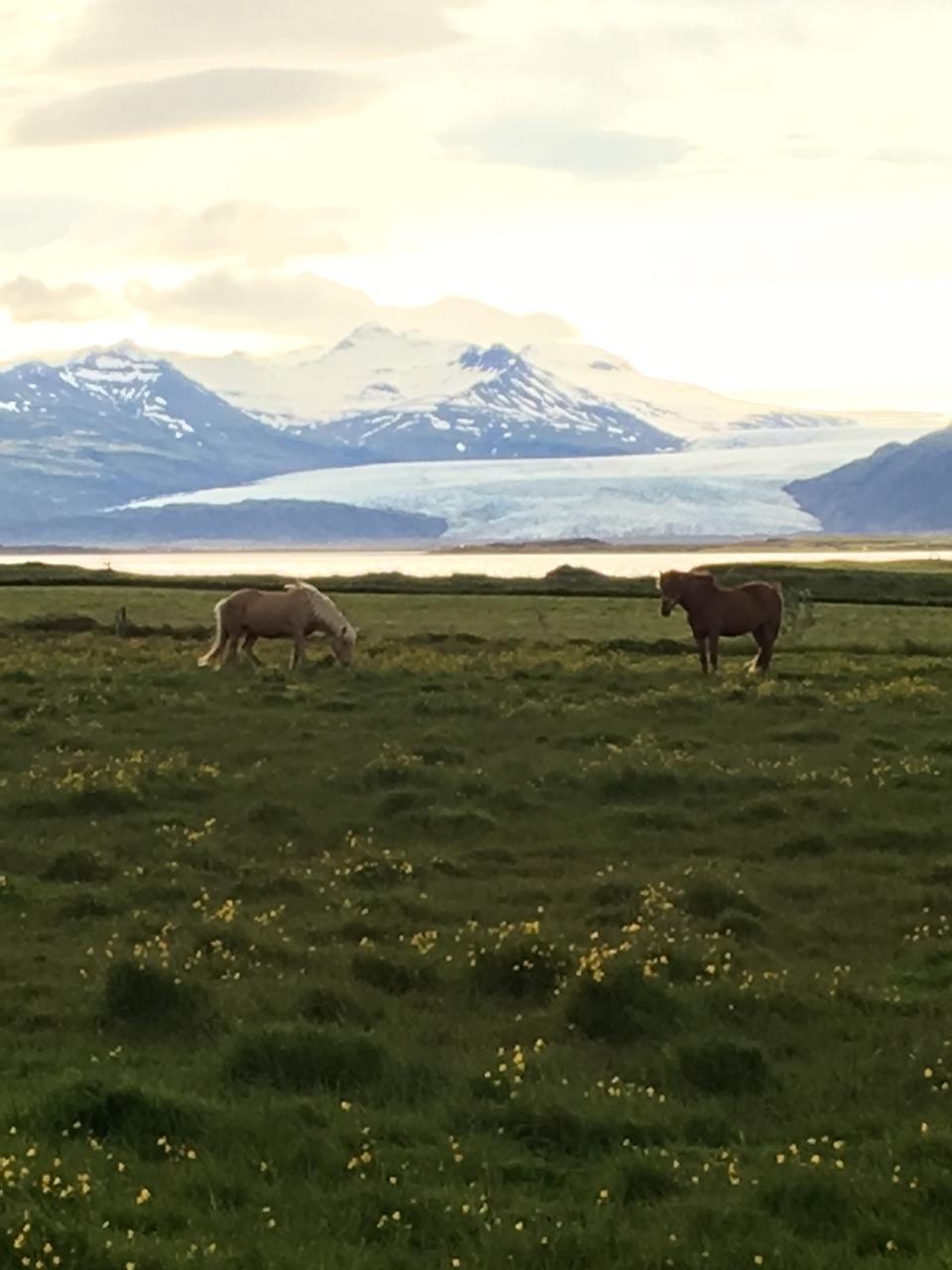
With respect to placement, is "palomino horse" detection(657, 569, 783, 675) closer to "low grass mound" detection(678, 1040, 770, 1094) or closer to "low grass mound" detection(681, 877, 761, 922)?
"low grass mound" detection(681, 877, 761, 922)

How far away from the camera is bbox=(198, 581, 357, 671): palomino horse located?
35031 millimetres

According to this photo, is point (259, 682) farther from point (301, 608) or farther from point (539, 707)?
point (539, 707)

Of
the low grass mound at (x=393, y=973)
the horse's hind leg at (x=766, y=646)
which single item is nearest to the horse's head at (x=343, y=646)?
the horse's hind leg at (x=766, y=646)

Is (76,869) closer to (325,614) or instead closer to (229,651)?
(229,651)

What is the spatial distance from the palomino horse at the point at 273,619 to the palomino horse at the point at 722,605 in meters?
7.72

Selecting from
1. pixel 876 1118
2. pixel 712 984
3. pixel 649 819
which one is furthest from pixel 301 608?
pixel 876 1118

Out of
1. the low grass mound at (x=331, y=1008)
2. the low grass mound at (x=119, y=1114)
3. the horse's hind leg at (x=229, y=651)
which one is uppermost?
the horse's hind leg at (x=229, y=651)

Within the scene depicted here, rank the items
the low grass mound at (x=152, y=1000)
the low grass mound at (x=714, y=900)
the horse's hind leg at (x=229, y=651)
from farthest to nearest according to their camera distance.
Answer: the horse's hind leg at (x=229, y=651) → the low grass mound at (x=714, y=900) → the low grass mound at (x=152, y=1000)

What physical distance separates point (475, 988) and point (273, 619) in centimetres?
2322

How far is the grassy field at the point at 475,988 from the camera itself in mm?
8203

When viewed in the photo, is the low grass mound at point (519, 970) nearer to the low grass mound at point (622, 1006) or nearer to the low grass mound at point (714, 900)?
the low grass mound at point (622, 1006)

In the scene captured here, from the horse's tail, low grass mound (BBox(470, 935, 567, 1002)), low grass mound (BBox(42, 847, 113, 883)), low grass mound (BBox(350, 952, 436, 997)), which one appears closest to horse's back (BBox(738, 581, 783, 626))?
the horse's tail

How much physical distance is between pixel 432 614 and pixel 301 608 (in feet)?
79.8

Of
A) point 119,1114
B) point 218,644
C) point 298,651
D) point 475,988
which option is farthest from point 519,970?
point 218,644
